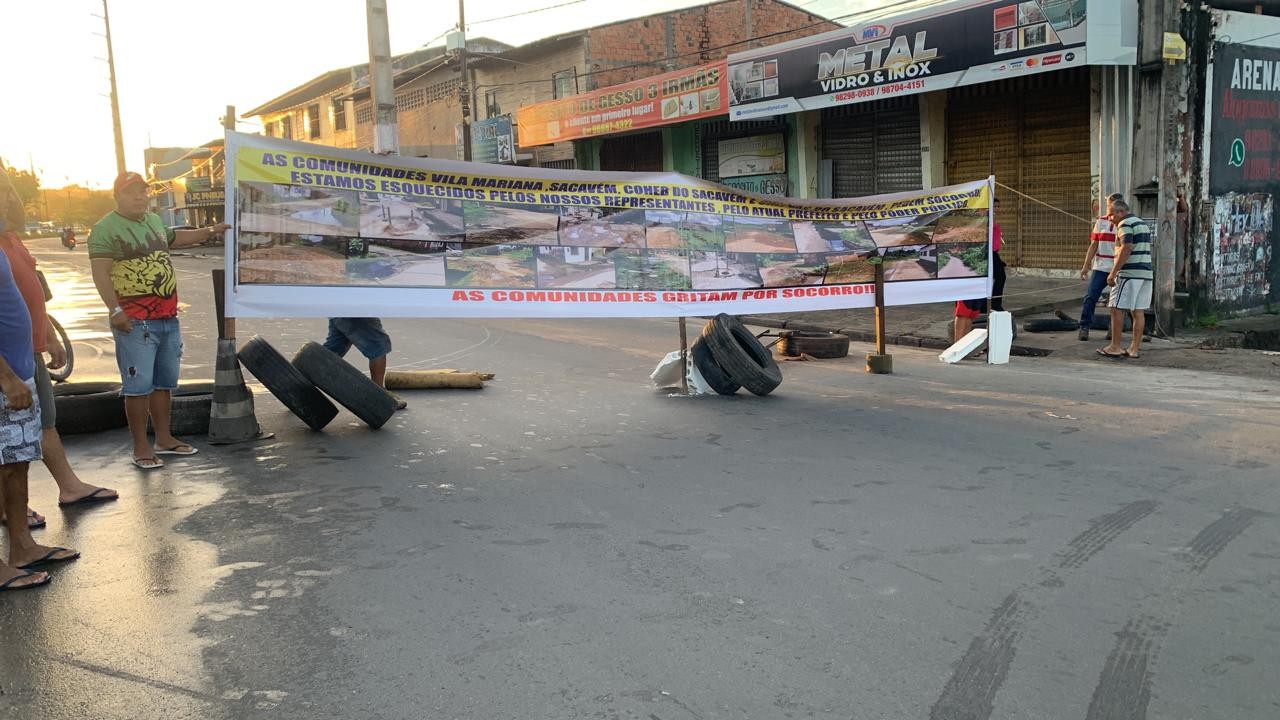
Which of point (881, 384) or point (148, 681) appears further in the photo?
point (881, 384)

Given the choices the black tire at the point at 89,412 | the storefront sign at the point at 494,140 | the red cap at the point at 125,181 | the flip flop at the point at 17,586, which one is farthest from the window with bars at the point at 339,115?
the flip flop at the point at 17,586

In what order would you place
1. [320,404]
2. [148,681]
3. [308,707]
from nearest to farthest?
[308,707] < [148,681] < [320,404]

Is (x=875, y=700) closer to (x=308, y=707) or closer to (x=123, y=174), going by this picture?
(x=308, y=707)

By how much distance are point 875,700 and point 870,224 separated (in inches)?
290

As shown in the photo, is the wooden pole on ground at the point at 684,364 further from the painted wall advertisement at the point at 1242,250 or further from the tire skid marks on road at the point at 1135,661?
the painted wall advertisement at the point at 1242,250

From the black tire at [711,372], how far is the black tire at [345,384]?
271 cm

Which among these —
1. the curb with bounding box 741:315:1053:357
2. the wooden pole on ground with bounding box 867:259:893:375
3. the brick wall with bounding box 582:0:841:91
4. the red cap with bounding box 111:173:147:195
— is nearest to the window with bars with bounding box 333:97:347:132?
the brick wall with bounding box 582:0:841:91

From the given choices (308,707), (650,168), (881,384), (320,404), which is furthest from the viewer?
(650,168)

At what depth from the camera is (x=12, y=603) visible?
4215 millimetres

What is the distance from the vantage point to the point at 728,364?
855 cm

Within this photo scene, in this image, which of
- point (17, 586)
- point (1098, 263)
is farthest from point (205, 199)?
point (17, 586)

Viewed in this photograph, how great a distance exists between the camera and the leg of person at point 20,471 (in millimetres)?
4410

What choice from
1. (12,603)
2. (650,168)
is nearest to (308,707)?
(12,603)

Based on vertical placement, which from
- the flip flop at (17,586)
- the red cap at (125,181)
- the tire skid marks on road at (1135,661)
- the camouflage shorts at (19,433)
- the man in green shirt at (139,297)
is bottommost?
the tire skid marks on road at (1135,661)
